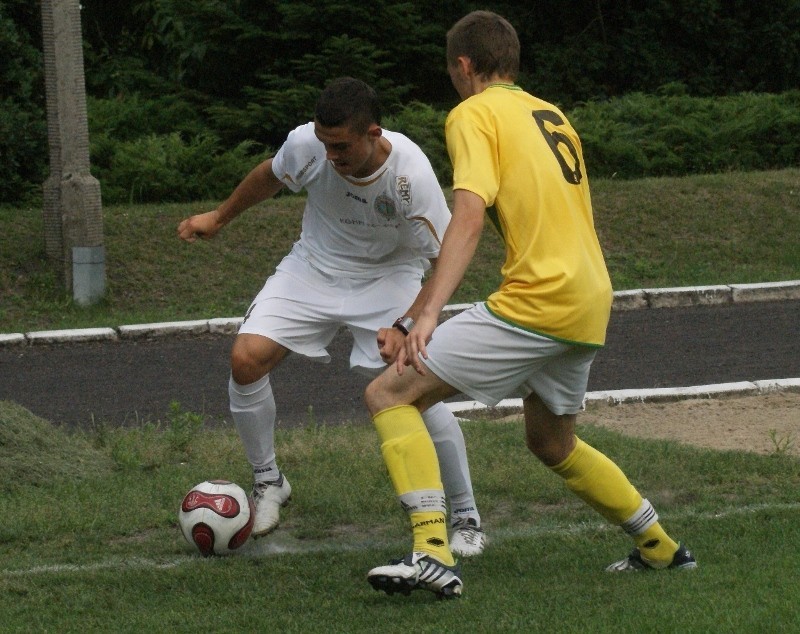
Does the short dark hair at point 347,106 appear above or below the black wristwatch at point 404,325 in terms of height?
above

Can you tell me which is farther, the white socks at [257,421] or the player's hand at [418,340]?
the white socks at [257,421]

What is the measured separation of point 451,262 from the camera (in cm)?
427

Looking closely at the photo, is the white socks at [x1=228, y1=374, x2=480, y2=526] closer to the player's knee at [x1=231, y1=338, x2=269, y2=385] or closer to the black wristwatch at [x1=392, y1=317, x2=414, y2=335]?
the player's knee at [x1=231, y1=338, x2=269, y2=385]

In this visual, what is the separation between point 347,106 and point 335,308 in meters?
1.10

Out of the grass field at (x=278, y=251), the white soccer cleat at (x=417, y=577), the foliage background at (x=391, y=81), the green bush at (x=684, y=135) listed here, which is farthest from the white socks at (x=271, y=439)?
the green bush at (x=684, y=135)

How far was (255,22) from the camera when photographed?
59.1 feet

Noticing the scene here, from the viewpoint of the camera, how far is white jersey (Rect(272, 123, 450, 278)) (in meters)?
5.33

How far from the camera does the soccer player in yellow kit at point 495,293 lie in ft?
14.3

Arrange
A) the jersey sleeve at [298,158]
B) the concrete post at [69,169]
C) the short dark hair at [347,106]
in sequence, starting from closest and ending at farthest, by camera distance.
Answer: the short dark hair at [347,106] < the jersey sleeve at [298,158] < the concrete post at [69,169]

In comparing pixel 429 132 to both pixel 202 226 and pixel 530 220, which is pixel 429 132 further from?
pixel 530 220

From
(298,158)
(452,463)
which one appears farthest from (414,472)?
(298,158)

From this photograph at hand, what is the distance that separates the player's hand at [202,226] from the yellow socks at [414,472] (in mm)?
1655

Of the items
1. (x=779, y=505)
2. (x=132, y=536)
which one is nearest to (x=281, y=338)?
(x=132, y=536)

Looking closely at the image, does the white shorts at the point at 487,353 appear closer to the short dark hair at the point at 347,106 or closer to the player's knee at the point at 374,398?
the player's knee at the point at 374,398
